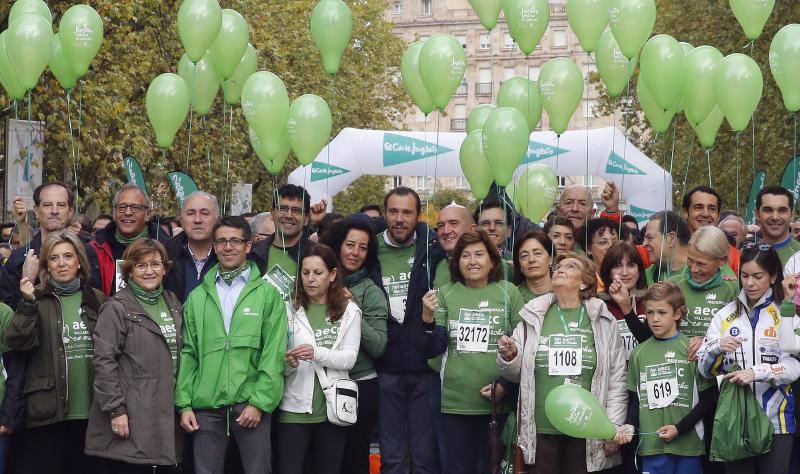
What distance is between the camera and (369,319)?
7902 millimetres

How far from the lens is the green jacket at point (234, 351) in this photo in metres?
7.35

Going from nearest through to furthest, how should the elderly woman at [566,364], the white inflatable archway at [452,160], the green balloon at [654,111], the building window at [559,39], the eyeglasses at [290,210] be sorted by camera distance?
the elderly woman at [566,364]
the eyeglasses at [290,210]
the green balloon at [654,111]
the white inflatable archway at [452,160]
the building window at [559,39]

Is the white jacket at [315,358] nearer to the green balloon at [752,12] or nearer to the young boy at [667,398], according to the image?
the young boy at [667,398]

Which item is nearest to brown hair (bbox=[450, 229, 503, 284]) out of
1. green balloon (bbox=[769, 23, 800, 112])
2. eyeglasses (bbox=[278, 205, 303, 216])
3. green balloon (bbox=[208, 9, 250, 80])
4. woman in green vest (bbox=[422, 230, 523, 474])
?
woman in green vest (bbox=[422, 230, 523, 474])

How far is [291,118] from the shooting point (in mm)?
8391

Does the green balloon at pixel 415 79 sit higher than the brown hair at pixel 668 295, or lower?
higher

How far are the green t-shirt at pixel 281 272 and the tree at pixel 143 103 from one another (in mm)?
2158

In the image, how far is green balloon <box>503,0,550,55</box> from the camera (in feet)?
28.8

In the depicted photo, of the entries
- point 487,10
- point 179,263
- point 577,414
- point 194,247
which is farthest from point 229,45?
point 577,414

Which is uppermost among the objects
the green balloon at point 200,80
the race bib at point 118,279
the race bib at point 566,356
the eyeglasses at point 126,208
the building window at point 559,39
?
the building window at point 559,39

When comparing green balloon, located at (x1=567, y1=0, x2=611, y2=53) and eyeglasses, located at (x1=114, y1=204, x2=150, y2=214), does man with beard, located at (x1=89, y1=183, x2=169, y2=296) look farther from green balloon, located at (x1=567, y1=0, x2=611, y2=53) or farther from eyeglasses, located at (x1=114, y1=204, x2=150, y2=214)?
green balloon, located at (x1=567, y1=0, x2=611, y2=53)

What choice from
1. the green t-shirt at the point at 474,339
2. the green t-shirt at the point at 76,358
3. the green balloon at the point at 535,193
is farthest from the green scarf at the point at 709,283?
the green t-shirt at the point at 76,358

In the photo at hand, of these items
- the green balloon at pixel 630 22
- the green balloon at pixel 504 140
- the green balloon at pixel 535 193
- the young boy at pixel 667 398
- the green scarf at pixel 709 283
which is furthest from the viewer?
the green balloon at pixel 535 193

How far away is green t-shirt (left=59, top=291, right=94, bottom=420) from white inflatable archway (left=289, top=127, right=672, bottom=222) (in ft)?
27.7
